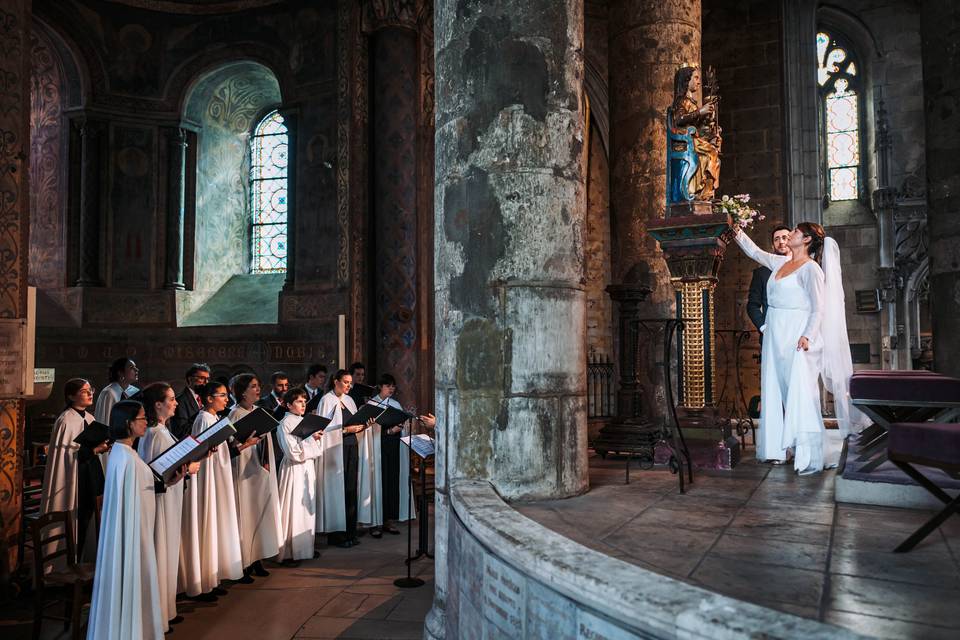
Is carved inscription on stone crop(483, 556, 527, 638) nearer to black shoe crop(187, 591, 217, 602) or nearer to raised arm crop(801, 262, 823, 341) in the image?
raised arm crop(801, 262, 823, 341)

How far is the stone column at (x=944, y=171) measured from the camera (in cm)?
749

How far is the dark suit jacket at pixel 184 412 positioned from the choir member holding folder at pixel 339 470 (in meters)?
1.29

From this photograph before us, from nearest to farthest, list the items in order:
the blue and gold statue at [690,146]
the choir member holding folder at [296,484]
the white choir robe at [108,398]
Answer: the blue and gold statue at [690,146], the choir member holding folder at [296,484], the white choir robe at [108,398]

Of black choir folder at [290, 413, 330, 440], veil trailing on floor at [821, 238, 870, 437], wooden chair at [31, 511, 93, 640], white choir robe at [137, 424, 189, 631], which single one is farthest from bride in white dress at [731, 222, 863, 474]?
wooden chair at [31, 511, 93, 640]

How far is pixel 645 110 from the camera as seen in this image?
9.12m

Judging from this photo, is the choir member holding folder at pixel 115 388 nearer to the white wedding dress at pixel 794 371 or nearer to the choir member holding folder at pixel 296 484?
the choir member holding folder at pixel 296 484

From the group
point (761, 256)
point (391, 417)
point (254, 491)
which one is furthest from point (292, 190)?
point (761, 256)

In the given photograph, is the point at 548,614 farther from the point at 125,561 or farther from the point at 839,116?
→ the point at 839,116

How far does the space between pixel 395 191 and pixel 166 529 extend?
7773mm

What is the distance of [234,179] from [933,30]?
1195 centimetres

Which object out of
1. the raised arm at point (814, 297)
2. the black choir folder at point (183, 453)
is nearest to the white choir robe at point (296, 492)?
the black choir folder at point (183, 453)

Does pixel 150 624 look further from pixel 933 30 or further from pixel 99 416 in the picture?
pixel 933 30

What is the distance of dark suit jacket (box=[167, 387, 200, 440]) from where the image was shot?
7.50m

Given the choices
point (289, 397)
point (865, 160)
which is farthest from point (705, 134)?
point (865, 160)
